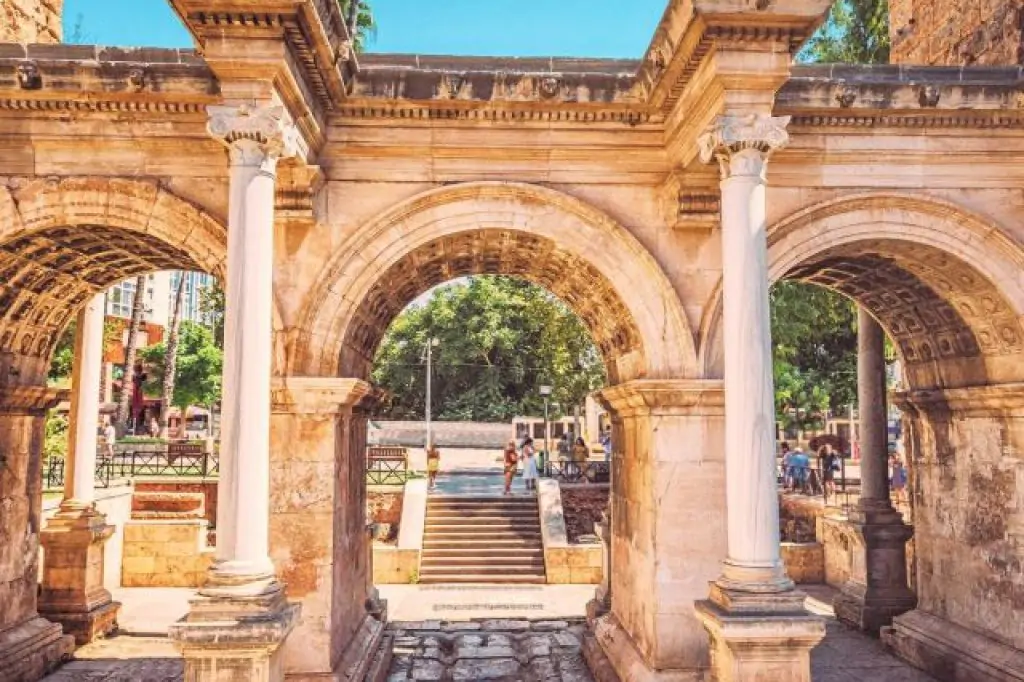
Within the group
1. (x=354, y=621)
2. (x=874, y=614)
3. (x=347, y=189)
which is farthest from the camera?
(x=874, y=614)

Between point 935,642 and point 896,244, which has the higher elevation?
point 896,244

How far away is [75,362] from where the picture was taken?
1145 centimetres

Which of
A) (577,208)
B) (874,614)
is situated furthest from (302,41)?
(874,614)

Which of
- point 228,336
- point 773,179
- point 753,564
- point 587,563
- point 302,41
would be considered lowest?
point 587,563

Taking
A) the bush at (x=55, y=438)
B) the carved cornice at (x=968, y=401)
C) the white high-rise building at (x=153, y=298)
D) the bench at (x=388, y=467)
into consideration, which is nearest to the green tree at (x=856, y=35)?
the carved cornice at (x=968, y=401)

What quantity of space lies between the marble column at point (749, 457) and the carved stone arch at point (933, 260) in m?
1.31

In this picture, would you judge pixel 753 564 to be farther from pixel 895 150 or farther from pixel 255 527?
pixel 895 150

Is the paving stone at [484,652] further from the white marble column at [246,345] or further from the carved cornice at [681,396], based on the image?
the white marble column at [246,345]

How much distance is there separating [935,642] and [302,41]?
9.34 m

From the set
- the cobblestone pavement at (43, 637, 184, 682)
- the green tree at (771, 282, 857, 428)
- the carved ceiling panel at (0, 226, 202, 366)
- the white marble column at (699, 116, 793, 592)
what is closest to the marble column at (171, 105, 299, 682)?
the carved ceiling panel at (0, 226, 202, 366)

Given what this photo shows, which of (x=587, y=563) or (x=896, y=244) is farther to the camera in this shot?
(x=587, y=563)

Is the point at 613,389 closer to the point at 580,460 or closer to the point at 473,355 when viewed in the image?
the point at 580,460

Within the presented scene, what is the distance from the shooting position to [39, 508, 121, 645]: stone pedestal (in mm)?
→ 10930

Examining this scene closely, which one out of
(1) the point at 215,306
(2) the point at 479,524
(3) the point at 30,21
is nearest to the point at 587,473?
(2) the point at 479,524
